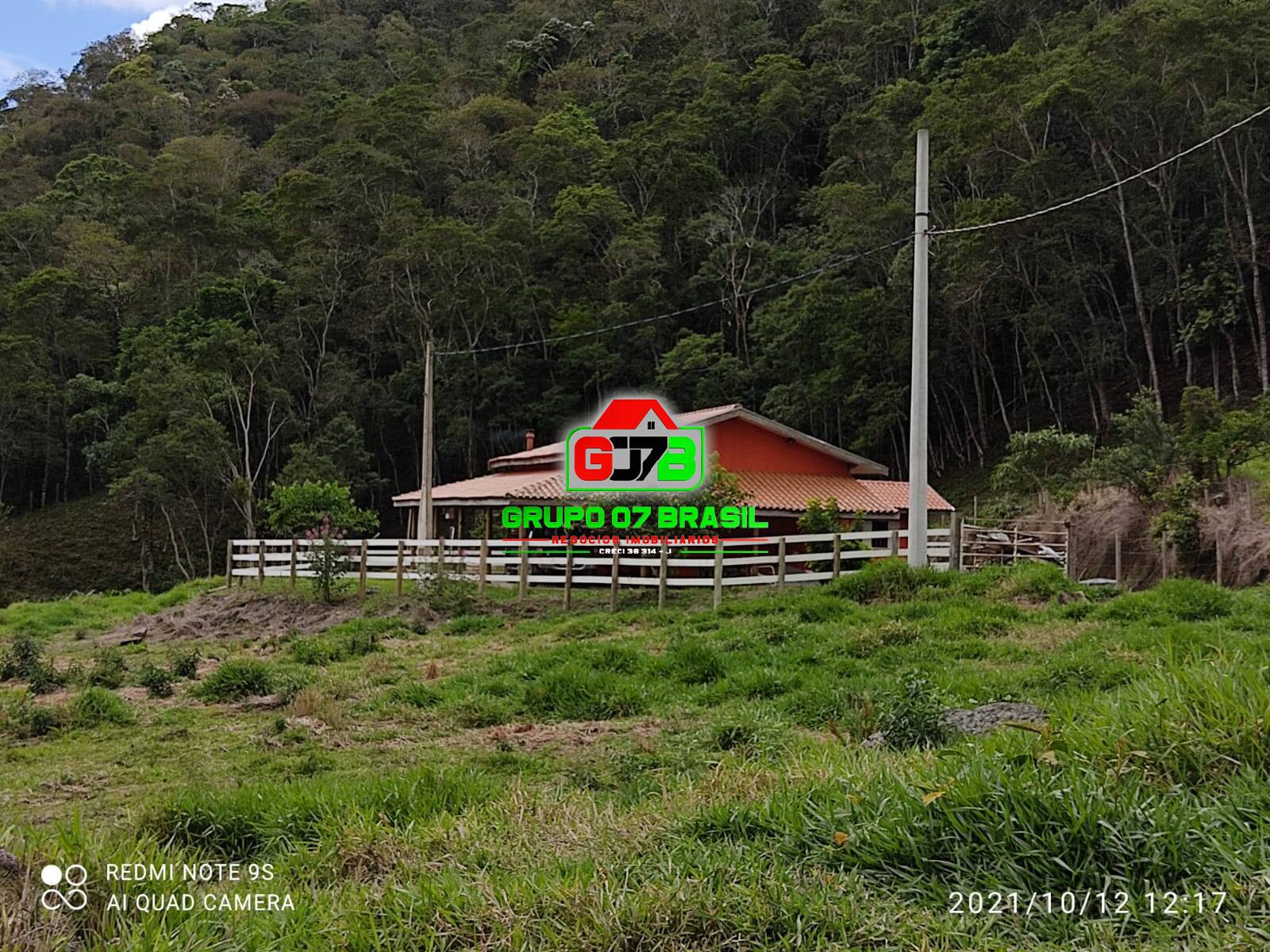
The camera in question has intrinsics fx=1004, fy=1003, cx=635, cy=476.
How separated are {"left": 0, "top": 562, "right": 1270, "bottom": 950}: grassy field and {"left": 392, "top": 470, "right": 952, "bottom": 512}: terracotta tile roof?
1201 cm

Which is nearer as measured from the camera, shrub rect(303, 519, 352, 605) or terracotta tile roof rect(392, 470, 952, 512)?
shrub rect(303, 519, 352, 605)

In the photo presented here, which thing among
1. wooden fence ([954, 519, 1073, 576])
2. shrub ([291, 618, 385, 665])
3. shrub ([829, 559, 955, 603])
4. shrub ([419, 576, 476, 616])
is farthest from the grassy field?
wooden fence ([954, 519, 1073, 576])

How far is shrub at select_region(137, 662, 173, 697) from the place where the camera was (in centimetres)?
1020

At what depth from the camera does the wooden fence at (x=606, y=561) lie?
49.9 feet

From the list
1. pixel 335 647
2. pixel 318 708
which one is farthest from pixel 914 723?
pixel 335 647

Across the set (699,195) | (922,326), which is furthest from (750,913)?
(699,195)

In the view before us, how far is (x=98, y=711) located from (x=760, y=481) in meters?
17.3

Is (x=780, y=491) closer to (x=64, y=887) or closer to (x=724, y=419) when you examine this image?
(x=724, y=419)

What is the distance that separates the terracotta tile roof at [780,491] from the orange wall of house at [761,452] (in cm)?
28

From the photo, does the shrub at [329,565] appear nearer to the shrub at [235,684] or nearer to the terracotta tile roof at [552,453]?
the shrub at [235,684]

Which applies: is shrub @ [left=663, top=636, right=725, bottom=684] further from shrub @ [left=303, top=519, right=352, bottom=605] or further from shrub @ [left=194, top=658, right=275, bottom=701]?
shrub @ [left=303, top=519, right=352, bottom=605]

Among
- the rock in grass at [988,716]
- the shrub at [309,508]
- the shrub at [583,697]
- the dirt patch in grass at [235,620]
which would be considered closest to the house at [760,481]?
the shrub at [309,508]

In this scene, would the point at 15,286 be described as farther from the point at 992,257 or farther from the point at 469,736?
the point at 469,736

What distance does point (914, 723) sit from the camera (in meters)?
5.45
